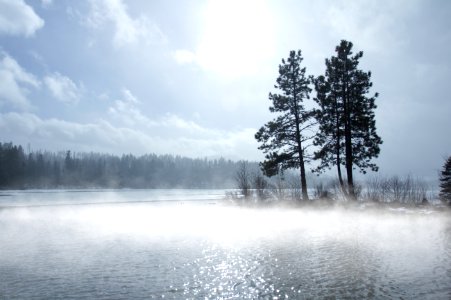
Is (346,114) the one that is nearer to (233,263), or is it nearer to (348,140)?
(348,140)

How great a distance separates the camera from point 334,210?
29312mm

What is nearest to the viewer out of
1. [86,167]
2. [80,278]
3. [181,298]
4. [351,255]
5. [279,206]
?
→ [181,298]

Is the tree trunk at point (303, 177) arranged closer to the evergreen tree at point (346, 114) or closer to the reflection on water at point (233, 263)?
the evergreen tree at point (346, 114)

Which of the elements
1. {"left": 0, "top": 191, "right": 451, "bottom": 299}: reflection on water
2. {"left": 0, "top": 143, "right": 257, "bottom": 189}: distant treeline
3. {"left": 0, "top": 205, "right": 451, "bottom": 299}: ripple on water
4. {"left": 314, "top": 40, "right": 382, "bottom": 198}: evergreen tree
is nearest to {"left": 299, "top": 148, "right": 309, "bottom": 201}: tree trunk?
{"left": 314, "top": 40, "right": 382, "bottom": 198}: evergreen tree

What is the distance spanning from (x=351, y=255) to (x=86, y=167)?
162 m

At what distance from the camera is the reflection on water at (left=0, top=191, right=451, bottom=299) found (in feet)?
27.2

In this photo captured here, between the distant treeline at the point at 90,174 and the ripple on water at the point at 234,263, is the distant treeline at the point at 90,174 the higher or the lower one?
the higher one

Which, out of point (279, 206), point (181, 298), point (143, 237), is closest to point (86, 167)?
point (279, 206)

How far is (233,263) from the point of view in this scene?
11.1 m

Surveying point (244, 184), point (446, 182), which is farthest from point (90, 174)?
point (446, 182)

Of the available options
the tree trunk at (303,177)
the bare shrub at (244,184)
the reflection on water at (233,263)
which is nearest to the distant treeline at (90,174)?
the bare shrub at (244,184)

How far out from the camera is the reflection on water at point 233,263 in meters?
8.28

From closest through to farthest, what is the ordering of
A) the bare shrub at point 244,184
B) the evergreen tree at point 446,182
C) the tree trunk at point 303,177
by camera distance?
the evergreen tree at point 446,182 < the tree trunk at point 303,177 < the bare shrub at point 244,184

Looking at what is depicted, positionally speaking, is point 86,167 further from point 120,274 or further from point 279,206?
point 120,274
